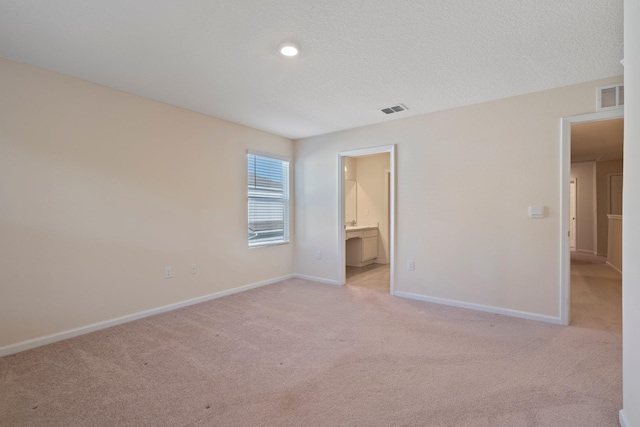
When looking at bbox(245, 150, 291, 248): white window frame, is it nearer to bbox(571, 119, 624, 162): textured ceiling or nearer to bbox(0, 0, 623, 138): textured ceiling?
bbox(0, 0, 623, 138): textured ceiling

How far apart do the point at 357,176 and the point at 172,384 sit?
552 cm

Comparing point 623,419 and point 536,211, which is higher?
point 536,211

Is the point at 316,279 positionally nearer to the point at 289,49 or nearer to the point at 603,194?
the point at 289,49

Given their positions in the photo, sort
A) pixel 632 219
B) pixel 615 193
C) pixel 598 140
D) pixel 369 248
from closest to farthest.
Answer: pixel 632 219 < pixel 598 140 < pixel 369 248 < pixel 615 193

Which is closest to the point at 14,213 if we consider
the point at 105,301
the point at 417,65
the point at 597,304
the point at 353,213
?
the point at 105,301

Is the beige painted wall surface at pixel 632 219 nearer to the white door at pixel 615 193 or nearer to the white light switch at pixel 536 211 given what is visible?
the white light switch at pixel 536 211

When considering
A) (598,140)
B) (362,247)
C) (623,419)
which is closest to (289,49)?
(623,419)

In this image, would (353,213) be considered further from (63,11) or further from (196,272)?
(63,11)

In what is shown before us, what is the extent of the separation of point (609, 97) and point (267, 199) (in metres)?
4.16

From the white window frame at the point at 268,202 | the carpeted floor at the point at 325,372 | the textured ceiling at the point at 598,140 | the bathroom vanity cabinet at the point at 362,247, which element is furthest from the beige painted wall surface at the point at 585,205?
the white window frame at the point at 268,202

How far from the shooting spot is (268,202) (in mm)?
4805

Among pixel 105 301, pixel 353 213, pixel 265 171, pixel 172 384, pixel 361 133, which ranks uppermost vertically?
pixel 361 133

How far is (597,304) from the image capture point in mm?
3645

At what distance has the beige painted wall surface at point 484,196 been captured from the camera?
3.09m
